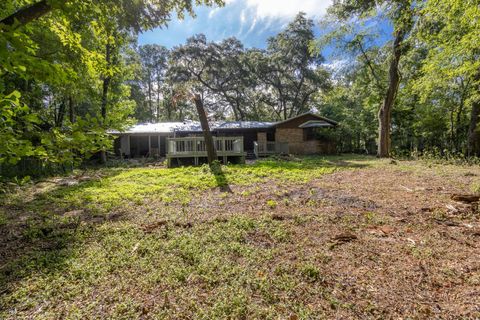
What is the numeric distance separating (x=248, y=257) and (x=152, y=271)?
1.21m

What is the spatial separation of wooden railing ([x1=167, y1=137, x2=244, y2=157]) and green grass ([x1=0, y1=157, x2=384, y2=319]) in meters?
7.62

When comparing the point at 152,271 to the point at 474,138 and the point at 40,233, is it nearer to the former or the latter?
the point at 40,233

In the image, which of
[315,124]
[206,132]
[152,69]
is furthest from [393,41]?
[152,69]

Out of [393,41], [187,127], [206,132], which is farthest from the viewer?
[187,127]

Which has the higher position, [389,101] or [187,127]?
[389,101]

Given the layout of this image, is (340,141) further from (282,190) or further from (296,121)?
(282,190)

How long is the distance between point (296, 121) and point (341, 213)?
1714cm

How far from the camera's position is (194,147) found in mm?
12805

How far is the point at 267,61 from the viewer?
28297 mm

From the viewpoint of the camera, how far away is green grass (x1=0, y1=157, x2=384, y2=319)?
229 cm

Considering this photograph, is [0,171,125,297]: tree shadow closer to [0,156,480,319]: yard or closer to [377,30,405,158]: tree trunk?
[0,156,480,319]: yard

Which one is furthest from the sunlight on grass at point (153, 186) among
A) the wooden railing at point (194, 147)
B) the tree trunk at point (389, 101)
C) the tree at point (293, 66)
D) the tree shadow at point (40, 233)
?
the tree at point (293, 66)

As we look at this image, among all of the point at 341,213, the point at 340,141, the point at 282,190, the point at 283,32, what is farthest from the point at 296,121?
the point at 341,213

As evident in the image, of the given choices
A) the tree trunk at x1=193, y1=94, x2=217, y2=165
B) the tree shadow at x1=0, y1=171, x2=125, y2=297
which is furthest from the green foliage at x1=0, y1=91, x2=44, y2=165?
the tree trunk at x1=193, y1=94, x2=217, y2=165
